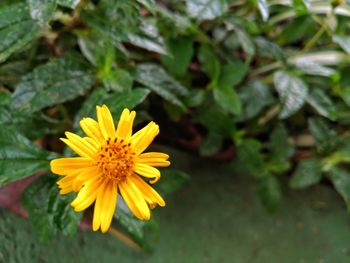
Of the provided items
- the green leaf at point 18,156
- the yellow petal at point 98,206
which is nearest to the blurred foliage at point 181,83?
the green leaf at point 18,156

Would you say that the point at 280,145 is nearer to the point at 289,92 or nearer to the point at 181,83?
the point at 289,92

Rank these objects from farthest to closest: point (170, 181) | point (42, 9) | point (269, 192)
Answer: point (269, 192) < point (170, 181) < point (42, 9)

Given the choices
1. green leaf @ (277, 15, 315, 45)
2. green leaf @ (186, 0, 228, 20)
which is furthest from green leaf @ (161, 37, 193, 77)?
green leaf @ (277, 15, 315, 45)

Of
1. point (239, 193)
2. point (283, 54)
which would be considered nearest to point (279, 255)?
point (239, 193)

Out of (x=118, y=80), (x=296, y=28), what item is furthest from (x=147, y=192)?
(x=296, y=28)

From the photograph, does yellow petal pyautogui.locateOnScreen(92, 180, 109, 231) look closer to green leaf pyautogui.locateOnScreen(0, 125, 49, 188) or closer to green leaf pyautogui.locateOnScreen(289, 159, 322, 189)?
green leaf pyautogui.locateOnScreen(0, 125, 49, 188)

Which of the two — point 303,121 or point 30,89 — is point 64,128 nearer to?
point 30,89

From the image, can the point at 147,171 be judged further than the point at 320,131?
No
